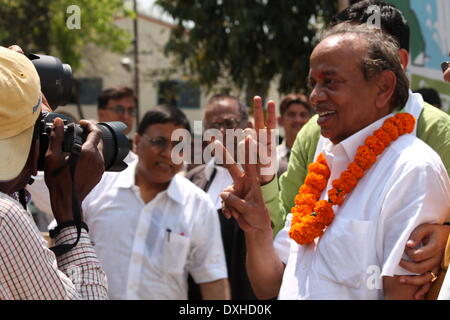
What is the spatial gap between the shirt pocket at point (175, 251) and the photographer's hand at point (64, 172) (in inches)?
83.6

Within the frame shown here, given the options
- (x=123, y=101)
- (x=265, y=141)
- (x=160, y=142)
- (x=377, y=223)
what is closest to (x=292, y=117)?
(x=123, y=101)

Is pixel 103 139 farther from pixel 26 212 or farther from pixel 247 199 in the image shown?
pixel 247 199

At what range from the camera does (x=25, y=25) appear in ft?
56.0

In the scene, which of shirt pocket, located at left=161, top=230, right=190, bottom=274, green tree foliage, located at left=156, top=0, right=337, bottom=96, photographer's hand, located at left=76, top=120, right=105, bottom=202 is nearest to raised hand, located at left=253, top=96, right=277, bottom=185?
photographer's hand, located at left=76, top=120, right=105, bottom=202

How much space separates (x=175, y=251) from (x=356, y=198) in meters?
2.04

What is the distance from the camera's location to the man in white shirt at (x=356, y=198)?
7.50ft

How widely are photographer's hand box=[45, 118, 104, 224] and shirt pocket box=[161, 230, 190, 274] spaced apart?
2.12 meters

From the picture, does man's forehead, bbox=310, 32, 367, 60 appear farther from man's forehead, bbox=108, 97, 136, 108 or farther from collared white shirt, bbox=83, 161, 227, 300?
man's forehead, bbox=108, 97, 136, 108

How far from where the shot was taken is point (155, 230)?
4352mm

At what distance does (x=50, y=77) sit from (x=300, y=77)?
8.90 m

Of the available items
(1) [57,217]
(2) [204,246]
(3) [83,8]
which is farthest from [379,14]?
(3) [83,8]

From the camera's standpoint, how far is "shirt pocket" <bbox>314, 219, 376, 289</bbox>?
2.31 metres
